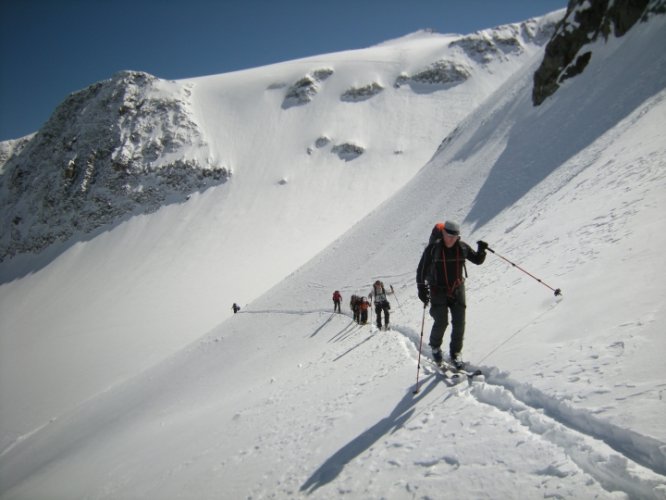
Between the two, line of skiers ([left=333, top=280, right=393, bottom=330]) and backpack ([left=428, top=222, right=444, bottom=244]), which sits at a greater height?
Result: backpack ([left=428, top=222, right=444, bottom=244])

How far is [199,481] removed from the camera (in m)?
5.04

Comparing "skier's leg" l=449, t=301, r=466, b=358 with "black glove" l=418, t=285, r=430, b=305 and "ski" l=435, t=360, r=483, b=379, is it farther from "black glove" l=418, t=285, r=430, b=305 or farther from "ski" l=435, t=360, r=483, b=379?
"black glove" l=418, t=285, r=430, b=305

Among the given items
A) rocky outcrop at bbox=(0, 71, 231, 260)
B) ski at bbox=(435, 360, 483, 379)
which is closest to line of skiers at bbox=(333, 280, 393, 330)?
ski at bbox=(435, 360, 483, 379)

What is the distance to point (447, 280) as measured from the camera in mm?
4832

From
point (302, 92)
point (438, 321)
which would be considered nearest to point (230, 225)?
point (302, 92)

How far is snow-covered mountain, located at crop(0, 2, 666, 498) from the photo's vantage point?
10.3 feet

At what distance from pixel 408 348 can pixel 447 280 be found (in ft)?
9.79

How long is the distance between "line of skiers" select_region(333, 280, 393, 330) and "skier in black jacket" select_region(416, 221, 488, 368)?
6230mm

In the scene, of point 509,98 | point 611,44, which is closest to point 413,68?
point 509,98

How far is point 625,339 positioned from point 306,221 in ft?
172

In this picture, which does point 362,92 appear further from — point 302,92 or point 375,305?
point 375,305

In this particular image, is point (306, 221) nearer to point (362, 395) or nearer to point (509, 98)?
point (509, 98)

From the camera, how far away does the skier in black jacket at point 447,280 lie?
4855mm

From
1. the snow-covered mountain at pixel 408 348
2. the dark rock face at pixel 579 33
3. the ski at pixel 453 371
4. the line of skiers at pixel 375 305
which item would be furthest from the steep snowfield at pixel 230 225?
the dark rock face at pixel 579 33
